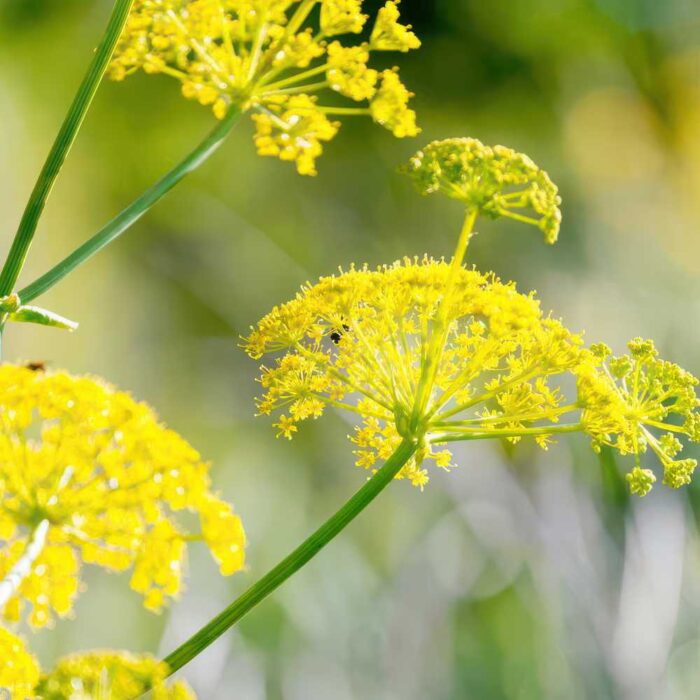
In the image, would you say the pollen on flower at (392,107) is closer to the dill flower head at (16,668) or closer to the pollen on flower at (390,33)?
the pollen on flower at (390,33)

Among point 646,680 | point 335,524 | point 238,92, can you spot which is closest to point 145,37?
point 238,92

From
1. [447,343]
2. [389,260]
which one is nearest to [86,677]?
[447,343]

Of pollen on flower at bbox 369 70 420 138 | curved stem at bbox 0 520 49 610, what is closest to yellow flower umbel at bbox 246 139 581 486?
pollen on flower at bbox 369 70 420 138

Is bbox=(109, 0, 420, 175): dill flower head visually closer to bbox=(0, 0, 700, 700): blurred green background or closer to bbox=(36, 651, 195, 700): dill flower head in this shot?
bbox=(36, 651, 195, 700): dill flower head

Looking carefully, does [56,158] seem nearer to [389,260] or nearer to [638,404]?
[638,404]

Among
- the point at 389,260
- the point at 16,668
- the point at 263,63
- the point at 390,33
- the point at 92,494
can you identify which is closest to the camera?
the point at 16,668

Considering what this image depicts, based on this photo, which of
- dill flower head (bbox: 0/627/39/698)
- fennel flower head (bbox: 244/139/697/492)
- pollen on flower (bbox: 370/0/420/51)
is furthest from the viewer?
pollen on flower (bbox: 370/0/420/51)
